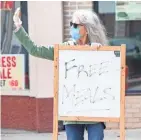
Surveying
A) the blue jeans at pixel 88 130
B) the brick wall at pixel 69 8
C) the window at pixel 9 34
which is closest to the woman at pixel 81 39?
the blue jeans at pixel 88 130

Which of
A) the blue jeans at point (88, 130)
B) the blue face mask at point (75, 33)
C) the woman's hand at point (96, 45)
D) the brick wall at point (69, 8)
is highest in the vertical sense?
the brick wall at point (69, 8)

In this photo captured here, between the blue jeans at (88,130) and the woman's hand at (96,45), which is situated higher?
the woman's hand at (96,45)

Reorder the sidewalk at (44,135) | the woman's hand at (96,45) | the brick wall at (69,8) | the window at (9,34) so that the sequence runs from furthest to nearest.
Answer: the window at (9,34), the brick wall at (69,8), the sidewalk at (44,135), the woman's hand at (96,45)

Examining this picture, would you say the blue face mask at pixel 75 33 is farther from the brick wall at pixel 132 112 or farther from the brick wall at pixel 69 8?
the brick wall at pixel 132 112

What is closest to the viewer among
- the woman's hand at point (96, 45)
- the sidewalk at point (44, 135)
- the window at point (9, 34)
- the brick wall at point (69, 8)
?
the woman's hand at point (96, 45)

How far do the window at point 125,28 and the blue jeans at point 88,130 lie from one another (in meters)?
3.38

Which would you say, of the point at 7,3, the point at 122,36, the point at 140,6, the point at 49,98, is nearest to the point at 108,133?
the point at 49,98

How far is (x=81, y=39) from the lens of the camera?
4016mm

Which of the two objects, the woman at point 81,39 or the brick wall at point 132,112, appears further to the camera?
the brick wall at point 132,112

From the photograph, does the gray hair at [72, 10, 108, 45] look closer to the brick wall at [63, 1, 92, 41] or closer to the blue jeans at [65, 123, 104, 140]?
the blue jeans at [65, 123, 104, 140]

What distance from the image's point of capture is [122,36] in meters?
7.29

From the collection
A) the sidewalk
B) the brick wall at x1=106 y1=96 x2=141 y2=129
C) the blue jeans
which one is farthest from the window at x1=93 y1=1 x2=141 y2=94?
the blue jeans

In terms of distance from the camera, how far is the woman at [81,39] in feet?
13.0

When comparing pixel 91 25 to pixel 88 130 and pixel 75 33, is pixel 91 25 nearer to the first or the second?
pixel 75 33
